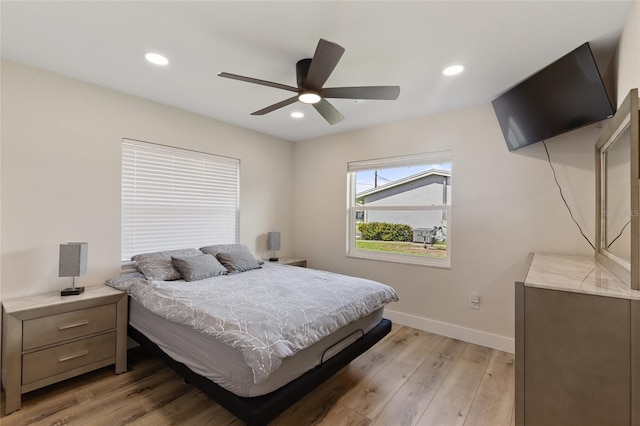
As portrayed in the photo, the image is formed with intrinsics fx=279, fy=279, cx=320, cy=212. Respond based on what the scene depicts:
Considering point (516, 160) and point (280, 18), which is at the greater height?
point (280, 18)

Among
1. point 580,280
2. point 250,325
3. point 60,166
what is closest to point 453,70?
point 580,280

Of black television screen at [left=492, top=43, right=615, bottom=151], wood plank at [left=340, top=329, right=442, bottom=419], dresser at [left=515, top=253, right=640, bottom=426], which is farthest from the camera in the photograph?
wood plank at [left=340, top=329, right=442, bottom=419]

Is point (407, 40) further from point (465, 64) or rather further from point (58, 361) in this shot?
point (58, 361)

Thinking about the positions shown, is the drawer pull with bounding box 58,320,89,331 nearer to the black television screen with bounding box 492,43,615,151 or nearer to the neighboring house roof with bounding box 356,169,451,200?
the neighboring house roof with bounding box 356,169,451,200

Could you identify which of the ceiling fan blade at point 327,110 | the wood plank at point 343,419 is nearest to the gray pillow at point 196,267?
the wood plank at point 343,419

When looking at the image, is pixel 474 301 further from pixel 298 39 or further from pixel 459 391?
pixel 298 39

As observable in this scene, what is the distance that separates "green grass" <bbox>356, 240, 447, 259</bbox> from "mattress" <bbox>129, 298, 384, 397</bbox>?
144 centimetres

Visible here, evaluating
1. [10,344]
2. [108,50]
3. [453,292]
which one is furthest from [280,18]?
[453,292]

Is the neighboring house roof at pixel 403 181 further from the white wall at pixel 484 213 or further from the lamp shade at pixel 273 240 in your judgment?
the lamp shade at pixel 273 240

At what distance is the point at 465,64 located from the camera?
222cm

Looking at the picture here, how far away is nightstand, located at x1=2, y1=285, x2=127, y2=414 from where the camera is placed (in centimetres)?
193

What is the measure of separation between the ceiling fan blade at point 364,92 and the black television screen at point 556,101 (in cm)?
119

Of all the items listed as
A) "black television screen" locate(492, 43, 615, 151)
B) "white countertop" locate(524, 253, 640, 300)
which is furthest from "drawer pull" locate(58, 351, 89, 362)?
"black television screen" locate(492, 43, 615, 151)

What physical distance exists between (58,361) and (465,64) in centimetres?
389
